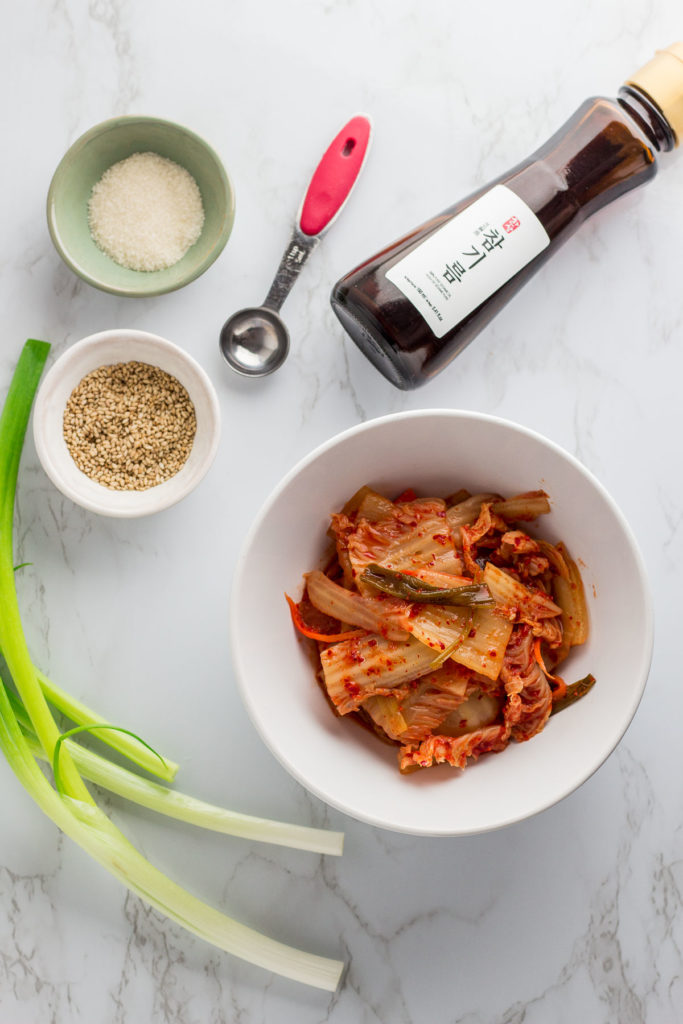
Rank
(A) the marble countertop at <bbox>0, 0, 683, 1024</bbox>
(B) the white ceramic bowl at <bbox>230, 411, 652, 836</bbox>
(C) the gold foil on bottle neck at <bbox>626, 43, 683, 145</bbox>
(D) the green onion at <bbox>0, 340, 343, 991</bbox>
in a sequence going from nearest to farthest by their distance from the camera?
(B) the white ceramic bowl at <bbox>230, 411, 652, 836</bbox>
(C) the gold foil on bottle neck at <bbox>626, 43, 683, 145</bbox>
(D) the green onion at <bbox>0, 340, 343, 991</bbox>
(A) the marble countertop at <bbox>0, 0, 683, 1024</bbox>

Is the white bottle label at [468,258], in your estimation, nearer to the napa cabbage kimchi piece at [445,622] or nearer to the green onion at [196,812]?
the napa cabbage kimchi piece at [445,622]

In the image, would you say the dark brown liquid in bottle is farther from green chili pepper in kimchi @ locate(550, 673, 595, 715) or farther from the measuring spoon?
green chili pepper in kimchi @ locate(550, 673, 595, 715)

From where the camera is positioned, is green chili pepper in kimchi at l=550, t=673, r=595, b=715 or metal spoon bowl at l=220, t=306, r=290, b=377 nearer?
green chili pepper in kimchi at l=550, t=673, r=595, b=715

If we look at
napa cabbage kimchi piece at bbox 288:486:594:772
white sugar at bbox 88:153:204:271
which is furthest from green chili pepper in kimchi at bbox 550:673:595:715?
white sugar at bbox 88:153:204:271

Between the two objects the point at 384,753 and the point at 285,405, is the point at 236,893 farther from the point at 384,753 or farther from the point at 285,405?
the point at 285,405

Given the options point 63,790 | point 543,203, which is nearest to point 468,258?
point 543,203

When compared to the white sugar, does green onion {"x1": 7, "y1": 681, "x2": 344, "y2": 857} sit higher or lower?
lower

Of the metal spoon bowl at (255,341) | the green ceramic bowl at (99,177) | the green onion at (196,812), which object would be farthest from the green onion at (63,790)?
the metal spoon bowl at (255,341)
